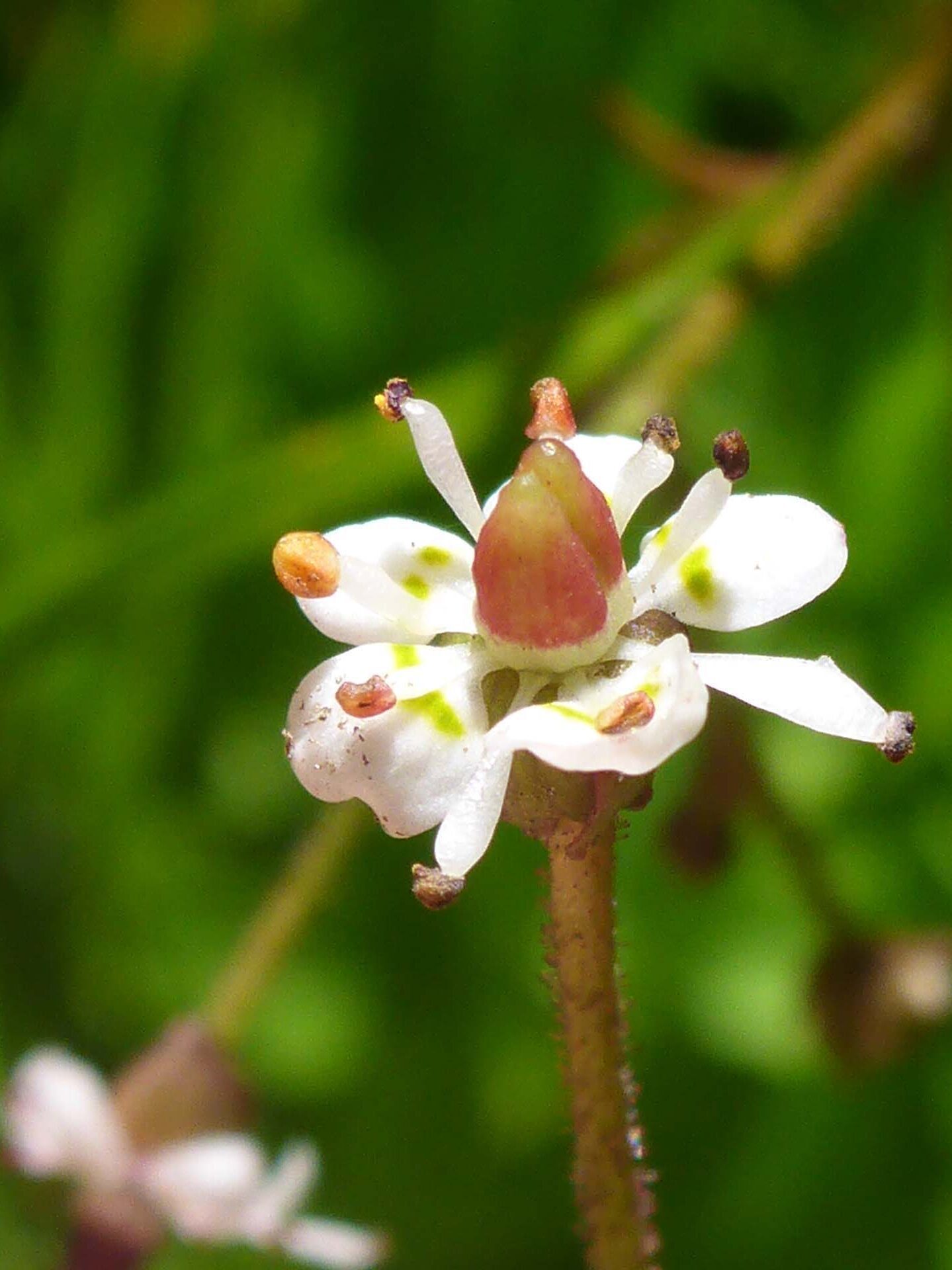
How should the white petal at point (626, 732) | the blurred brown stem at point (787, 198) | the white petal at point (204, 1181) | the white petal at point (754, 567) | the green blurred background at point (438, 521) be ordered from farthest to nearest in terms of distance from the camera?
the green blurred background at point (438, 521) → the blurred brown stem at point (787, 198) → the white petal at point (204, 1181) → the white petal at point (754, 567) → the white petal at point (626, 732)

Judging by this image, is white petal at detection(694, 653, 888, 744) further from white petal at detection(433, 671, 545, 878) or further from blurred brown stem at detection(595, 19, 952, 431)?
blurred brown stem at detection(595, 19, 952, 431)

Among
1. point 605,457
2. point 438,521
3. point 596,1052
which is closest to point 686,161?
point 438,521

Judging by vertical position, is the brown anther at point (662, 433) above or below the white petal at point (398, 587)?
above

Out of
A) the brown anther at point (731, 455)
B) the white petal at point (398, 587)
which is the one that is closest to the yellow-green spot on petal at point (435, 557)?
the white petal at point (398, 587)

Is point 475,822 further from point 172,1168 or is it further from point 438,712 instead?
point 172,1168

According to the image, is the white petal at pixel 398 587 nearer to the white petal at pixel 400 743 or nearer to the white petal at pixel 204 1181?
the white petal at pixel 400 743

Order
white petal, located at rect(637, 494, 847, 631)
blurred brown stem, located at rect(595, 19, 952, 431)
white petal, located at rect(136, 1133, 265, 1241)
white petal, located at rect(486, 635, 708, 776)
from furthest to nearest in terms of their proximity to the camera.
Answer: blurred brown stem, located at rect(595, 19, 952, 431) → white petal, located at rect(136, 1133, 265, 1241) → white petal, located at rect(637, 494, 847, 631) → white petal, located at rect(486, 635, 708, 776)

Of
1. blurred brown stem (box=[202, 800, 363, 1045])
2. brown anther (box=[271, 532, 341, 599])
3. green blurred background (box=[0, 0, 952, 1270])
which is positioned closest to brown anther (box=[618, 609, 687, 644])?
brown anther (box=[271, 532, 341, 599])
